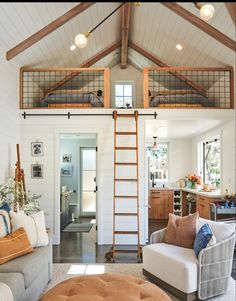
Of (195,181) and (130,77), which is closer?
(195,181)

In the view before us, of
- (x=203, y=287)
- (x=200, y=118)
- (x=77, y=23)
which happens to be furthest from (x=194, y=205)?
(x=77, y=23)

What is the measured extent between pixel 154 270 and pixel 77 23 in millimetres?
4707

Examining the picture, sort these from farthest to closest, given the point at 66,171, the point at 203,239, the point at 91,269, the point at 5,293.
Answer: the point at 66,171, the point at 91,269, the point at 203,239, the point at 5,293

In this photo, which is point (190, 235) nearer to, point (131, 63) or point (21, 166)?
point (21, 166)

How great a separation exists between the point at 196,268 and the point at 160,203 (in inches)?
203

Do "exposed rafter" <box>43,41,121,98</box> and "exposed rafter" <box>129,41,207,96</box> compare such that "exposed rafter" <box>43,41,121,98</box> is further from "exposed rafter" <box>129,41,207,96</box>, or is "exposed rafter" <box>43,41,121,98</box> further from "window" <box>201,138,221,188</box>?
"window" <box>201,138,221,188</box>

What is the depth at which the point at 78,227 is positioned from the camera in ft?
24.7

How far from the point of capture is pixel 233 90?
600 centimetres

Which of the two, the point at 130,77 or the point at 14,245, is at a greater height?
the point at 130,77

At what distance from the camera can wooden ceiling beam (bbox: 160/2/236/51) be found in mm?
5020

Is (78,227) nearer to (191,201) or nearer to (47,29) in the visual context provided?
(191,201)

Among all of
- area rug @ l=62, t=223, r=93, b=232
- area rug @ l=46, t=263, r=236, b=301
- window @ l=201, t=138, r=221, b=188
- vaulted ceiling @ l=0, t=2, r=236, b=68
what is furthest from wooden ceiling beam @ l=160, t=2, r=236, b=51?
area rug @ l=62, t=223, r=93, b=232

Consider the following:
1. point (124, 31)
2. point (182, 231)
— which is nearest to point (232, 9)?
point (124, 31)

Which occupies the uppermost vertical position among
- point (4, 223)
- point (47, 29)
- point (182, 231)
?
point (47, 29)
